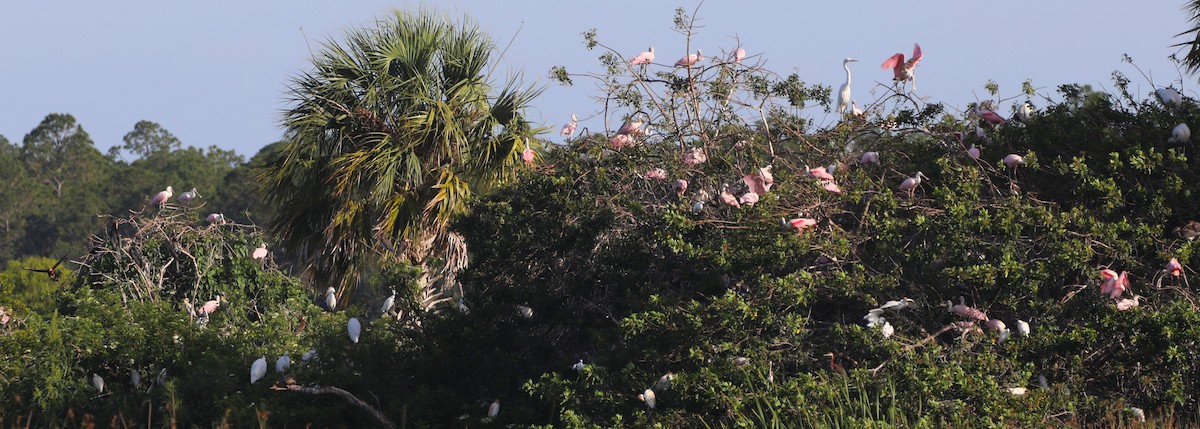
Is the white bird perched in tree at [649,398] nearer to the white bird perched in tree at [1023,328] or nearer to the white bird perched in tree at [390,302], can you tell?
the white bird perched in tree at [1023,328]

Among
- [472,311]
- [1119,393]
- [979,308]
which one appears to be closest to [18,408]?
[472,311]

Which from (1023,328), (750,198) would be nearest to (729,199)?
(750,198)

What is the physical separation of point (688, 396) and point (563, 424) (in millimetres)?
965

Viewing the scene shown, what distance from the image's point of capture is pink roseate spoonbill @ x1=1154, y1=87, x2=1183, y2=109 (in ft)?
25.2

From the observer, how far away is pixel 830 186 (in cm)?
734

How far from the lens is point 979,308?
702cm

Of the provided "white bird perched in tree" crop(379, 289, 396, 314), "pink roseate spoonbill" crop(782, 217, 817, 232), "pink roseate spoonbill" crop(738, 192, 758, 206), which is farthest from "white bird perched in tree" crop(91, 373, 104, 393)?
"pink roseate spoonbill" crop(782, 217, 817, 232)

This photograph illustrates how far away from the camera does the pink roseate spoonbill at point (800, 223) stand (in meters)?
7.09

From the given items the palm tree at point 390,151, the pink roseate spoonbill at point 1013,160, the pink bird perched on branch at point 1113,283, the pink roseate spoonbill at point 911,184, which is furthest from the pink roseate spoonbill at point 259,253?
the pink bird perched on branch at point 1113,283

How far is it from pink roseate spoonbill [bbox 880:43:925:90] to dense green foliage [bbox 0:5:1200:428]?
175 mm

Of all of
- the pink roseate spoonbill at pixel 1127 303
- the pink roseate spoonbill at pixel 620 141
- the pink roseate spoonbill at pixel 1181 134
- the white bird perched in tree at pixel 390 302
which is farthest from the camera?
the white bird perched in tree at pixel 390 302

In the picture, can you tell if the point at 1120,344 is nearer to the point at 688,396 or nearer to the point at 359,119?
the point at 688,396

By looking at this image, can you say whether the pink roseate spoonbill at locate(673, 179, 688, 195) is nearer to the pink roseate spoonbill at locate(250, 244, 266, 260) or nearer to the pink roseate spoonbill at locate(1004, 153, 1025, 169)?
the pink roseate spoonbill at locate(1004, 153, 1025, 169)

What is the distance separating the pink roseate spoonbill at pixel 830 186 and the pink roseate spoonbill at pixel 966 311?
33.7 inches
